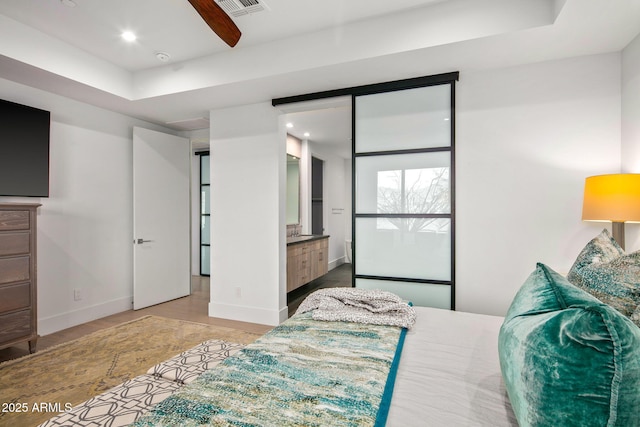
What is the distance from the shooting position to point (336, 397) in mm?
1047

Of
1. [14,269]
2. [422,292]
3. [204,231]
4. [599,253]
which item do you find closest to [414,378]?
[599,253]

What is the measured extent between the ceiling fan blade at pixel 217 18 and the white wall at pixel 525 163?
1.99 metres

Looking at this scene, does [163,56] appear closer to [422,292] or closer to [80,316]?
[80,316]

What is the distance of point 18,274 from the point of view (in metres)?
2.68

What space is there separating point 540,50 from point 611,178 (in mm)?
1122

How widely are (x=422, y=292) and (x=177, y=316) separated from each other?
2.92 metres

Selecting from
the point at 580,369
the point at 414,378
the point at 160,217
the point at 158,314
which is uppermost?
the point at 160,217

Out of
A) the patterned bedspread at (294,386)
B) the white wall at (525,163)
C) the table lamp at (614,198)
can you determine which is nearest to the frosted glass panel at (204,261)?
the white wall at (525,163)

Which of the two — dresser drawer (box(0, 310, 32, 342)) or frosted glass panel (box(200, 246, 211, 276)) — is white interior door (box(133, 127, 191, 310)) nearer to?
dresser drawer (box(0, 310, 32, 342))

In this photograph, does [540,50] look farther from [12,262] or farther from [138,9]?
[12,262]

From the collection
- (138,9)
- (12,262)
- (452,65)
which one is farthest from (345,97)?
(12,262)

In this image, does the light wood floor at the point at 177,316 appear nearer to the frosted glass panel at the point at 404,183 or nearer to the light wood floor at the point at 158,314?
the light wood floor at the point at 158,314

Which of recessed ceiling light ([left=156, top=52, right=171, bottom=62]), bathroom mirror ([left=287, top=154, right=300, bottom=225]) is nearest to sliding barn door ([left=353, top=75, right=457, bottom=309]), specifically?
recessed ceiling light ([left=156, top=52, right=171, bottom=62])

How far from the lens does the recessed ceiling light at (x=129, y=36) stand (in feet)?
8.95
